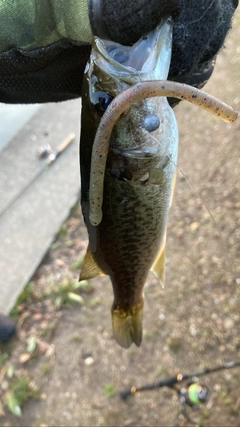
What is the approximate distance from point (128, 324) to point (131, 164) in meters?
1.02

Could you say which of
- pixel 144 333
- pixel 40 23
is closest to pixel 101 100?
pixel 40 23

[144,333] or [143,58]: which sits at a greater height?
[143,58]

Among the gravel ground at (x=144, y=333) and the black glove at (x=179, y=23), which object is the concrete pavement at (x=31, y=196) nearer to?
the gravel ground at (x=144, y=333)

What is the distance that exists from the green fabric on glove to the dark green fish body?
0.19 meters

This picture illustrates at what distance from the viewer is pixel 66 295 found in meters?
3.21

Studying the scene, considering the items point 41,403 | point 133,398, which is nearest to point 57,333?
point 41,403

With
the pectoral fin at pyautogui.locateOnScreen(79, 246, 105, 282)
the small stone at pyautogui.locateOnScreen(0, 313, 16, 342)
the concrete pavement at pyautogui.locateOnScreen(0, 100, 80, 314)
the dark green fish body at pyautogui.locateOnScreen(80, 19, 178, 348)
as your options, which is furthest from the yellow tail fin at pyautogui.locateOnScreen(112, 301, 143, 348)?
the concrete pavement at pyautogui.locateOnScreen(0, 100, 80, 314)

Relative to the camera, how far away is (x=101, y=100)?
1095 millimetres

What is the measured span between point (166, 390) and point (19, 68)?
2231 millimetres

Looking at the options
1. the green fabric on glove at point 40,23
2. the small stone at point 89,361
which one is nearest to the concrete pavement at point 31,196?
the small stone at point 89,361

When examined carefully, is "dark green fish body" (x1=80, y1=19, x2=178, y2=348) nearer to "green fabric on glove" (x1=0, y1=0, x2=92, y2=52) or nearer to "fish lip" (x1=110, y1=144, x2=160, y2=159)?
"fish lip" (x1=110, y1=144, x2=160, y2=159)

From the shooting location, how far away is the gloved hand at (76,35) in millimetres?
1026

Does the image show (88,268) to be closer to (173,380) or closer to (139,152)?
(139,152)

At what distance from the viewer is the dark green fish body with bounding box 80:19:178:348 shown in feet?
3.41
